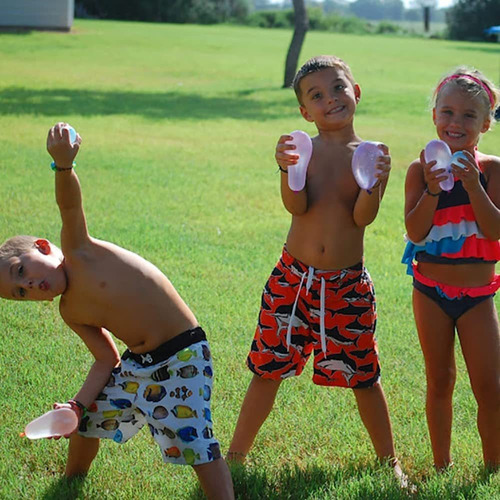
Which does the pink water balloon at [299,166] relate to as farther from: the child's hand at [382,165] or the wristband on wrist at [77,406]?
the wristband on wrist at [77,406]

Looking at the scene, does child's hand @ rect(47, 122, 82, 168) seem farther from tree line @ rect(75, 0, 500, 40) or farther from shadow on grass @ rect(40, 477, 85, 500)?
tree line @ rect(75, 0, 500, 40)

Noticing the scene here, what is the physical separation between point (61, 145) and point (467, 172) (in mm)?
1396

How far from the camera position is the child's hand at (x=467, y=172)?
291cm

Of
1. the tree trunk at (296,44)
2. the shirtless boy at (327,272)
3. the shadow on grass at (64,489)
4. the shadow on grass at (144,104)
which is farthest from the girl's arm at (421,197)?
the tree trunk at (296,44)

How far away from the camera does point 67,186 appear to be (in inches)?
110

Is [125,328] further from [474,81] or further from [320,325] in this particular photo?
[474,81]

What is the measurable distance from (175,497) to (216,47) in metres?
31.8

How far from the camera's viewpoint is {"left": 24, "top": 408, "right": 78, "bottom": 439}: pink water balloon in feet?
8.72

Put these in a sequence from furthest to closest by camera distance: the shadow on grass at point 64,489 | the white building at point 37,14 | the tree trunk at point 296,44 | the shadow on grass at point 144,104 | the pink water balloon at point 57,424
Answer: the white building at point 37,14
the tree trunk at point 296,44
the shadow on grass at point 144,104
the shadow on grass at point 64,489
the pink water balloon at point 57,424

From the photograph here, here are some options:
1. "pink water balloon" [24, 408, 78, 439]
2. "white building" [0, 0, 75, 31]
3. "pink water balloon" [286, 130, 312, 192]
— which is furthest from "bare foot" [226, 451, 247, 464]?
"white building" [0, 0, 75, 31]

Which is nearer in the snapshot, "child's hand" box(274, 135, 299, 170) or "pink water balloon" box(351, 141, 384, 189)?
"pink water balloon" box(351, 141, 384, 189)

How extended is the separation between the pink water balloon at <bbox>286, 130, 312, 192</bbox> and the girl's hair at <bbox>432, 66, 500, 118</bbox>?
1.83ft

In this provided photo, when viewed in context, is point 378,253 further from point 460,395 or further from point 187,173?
point 187,173

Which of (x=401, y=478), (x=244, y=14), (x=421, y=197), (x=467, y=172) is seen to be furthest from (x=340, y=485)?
(x=244, y=14)
